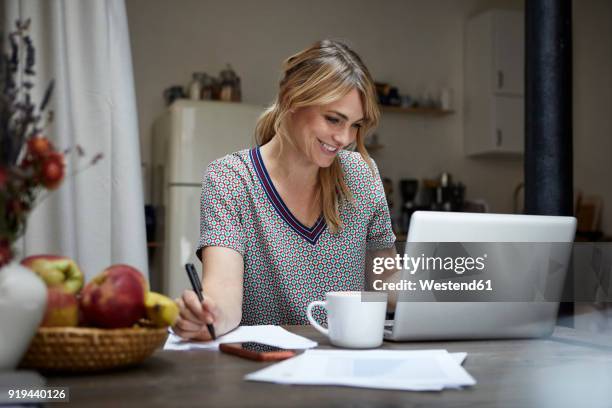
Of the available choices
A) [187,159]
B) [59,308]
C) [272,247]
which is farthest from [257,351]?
[187,159]

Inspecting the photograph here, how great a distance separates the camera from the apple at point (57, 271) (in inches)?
35.1

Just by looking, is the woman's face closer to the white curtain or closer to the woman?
the woman

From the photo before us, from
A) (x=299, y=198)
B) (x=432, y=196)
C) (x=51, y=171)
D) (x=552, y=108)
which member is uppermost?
(x=552, y=108)

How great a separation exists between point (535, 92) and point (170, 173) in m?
2.38

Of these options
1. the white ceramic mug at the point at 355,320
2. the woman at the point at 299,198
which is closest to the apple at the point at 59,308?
the white ceramic mug at the point at 355,320

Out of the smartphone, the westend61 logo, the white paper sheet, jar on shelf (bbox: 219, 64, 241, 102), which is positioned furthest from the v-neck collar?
jar on shelf (bbox: 219, 64, 241, 102)

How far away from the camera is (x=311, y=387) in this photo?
34.1 inches

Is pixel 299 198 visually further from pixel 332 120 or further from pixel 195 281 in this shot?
pixel 195 281

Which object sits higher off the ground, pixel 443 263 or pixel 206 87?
pixel 206 87

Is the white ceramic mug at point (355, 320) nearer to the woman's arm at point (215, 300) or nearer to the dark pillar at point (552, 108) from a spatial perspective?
the woman's arm at point (215, 300)

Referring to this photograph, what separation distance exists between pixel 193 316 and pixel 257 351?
0.20m

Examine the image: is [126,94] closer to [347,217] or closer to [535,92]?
[347,217]

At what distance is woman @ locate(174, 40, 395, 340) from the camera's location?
5.55 feet

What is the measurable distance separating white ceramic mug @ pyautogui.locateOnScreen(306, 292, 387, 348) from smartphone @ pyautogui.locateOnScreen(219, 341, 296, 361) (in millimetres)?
106
